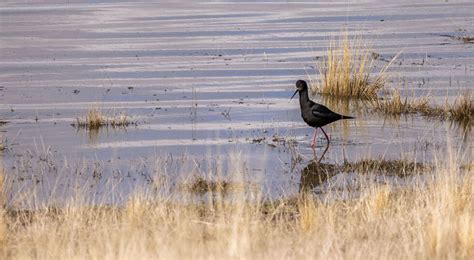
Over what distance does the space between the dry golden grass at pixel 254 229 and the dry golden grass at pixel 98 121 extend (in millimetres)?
4882

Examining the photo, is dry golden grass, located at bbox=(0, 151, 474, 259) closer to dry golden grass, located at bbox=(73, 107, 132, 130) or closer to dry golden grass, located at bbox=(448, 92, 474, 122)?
dry golden grass, located at bbox=(73, 107, 132, 130)

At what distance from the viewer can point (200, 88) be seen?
18.4 m

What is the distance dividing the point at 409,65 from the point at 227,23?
290 inches

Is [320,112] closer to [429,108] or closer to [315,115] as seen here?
[315,115]

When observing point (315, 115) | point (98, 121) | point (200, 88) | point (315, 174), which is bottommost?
point (315, 174)

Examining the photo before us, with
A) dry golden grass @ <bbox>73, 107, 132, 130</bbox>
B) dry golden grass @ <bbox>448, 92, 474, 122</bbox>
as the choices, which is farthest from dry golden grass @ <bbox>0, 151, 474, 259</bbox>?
dry golden grass @ <bbox>448, 92, 474, 122</bbox>

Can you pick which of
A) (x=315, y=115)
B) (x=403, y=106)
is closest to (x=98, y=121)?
(x=315, y=115)

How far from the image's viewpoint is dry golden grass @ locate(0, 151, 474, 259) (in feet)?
26.3

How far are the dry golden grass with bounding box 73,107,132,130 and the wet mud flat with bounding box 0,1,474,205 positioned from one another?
0.51ft

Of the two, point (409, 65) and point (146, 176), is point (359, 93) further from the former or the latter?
point (146, 176)

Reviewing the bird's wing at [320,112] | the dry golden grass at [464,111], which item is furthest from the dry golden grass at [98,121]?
the dry golden grass at [464,111]

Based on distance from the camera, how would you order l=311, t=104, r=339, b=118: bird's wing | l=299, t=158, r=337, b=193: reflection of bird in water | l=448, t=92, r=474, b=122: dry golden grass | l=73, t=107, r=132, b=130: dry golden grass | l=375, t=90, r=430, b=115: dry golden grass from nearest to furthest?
l=299, t=158, r=337, b=193: reflection of bird in water < l=311, t=104, r=339, b=118: bird's wing < l=73, t=107, r=132, b=130: dry golden grass < l=448, t=92, r=474, b=122: dry golden grass < l=375, t=90, r=430, b=115: dry golden grass

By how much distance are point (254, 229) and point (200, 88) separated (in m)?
10.1

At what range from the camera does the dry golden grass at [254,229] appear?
802 centimetres
